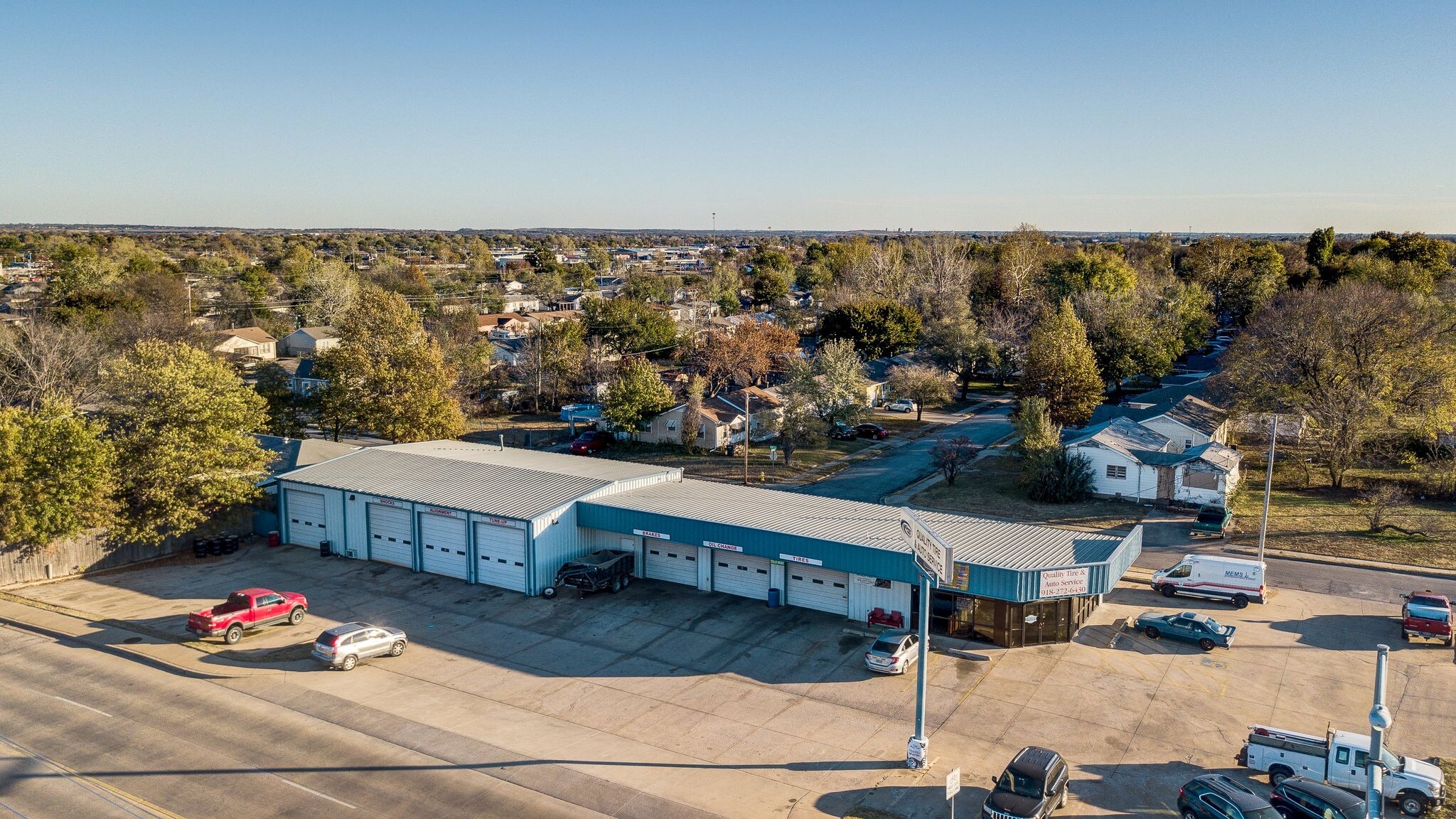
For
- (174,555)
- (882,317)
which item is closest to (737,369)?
(882,317)

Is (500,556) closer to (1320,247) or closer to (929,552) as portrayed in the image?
(929,552)

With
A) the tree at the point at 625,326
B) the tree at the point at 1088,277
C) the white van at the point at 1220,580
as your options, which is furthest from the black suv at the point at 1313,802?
the tree at the point at 1088,277

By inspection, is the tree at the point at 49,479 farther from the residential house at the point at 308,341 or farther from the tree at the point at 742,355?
the residential house at the point at 308,341

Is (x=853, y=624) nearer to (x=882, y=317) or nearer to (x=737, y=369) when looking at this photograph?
(x=737, y=369)

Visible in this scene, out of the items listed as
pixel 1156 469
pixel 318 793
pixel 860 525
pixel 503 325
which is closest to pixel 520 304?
pixel 503 325

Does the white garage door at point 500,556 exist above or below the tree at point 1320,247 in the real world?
below

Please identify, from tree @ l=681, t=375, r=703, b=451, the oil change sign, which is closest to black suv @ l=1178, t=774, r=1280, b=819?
the oil change sign
